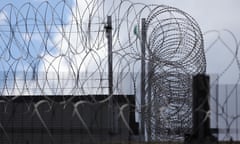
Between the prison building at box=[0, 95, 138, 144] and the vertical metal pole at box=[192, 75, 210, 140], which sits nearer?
the vertical metal pole at box=[192, 75, 210, 140]

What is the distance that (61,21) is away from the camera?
8.68 m

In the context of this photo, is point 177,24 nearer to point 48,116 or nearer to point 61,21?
point 61,21

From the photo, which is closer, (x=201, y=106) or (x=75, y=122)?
(x=201, y=106)

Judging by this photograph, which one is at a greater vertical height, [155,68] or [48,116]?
[155,68]

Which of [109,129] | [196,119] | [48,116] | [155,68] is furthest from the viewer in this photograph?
[48,116]

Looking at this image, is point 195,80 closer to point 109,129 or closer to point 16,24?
point 109,129

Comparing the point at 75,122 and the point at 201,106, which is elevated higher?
the point at 201,106

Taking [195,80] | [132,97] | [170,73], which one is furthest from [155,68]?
[195,80]

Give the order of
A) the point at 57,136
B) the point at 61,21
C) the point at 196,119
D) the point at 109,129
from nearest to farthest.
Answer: the point at 196,119 → the point at 109,129 → the point at 57,136 → the point at 61,21

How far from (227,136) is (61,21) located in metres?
3.34

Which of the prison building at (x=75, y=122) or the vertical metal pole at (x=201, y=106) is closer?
the vertical metal pole at (x=201, y=106)

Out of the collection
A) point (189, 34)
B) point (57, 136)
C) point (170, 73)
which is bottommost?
point (57, 136)

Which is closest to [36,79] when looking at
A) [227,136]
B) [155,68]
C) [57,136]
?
[57,136]

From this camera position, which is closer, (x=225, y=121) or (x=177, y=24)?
(x=225, y=121)
